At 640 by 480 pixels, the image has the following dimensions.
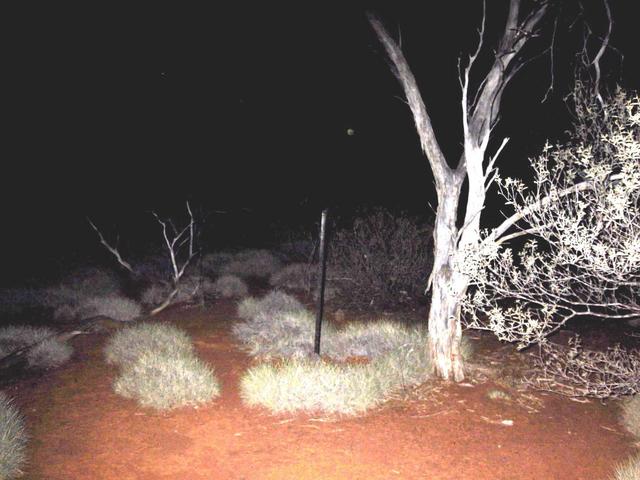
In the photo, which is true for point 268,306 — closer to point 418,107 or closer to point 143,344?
point 143,344

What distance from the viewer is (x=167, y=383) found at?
5219mm

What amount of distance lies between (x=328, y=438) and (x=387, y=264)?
18.9 ft

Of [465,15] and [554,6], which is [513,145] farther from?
[554,6]

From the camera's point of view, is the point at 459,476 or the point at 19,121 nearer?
the point at 459,476

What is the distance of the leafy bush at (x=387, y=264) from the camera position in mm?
9867

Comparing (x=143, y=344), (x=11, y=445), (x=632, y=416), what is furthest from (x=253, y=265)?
(x=632, y=416)

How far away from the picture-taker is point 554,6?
210 inches

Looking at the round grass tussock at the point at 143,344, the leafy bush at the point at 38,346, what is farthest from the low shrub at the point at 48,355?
the round grass tussock at the point at 143,344

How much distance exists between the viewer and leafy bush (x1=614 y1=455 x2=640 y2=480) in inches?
141

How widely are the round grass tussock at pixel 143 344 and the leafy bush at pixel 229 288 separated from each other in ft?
11.2

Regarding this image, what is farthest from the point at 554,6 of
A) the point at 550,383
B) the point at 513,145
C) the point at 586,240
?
the point at 513,145

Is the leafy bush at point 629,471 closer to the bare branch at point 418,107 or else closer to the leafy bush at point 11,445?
the bare branch at point 418,107

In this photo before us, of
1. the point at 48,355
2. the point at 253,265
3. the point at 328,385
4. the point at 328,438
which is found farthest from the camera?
the point at 253,265

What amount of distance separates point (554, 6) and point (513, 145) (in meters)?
12.3
